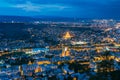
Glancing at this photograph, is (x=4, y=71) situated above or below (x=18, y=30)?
below

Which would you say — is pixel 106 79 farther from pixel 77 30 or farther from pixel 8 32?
pixel 77 30

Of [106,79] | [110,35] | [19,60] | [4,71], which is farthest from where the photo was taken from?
[110,35]

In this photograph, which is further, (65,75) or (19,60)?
(19,60)

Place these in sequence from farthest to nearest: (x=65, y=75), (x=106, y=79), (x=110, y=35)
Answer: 1. (x=110, y=35)
2. (x=65, y=75)
3. (x=106, y=79)

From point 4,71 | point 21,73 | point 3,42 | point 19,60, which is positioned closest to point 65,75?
point 21,73

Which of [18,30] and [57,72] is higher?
[18,30]

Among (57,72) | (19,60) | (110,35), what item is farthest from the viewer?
(110,35)

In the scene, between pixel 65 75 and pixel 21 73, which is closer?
pixel 65 75

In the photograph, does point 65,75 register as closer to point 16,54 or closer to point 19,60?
point 19,60

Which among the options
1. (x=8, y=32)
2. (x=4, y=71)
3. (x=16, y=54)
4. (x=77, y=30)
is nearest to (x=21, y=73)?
(x=4, y=71)
